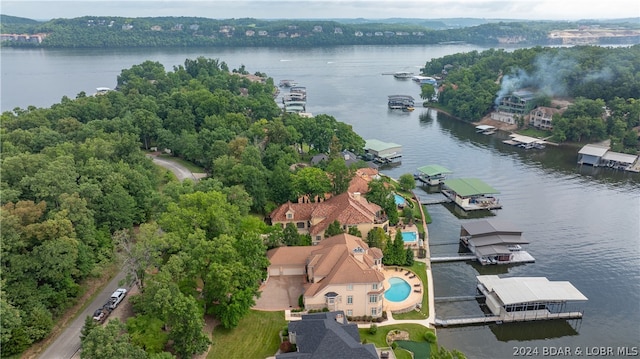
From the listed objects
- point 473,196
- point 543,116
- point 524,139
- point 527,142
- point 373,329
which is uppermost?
point 543,116

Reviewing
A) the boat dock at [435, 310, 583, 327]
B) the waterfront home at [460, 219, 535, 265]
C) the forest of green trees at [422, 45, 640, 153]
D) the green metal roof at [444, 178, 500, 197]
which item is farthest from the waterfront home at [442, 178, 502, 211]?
the forest of green trees at [422, 45, 640, 153]

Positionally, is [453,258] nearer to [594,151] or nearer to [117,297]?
[117,297]

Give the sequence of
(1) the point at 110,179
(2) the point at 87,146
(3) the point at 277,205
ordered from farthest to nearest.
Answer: (3) the point at 277,205, (2) the point at 87,146, (1) the point at 110,179

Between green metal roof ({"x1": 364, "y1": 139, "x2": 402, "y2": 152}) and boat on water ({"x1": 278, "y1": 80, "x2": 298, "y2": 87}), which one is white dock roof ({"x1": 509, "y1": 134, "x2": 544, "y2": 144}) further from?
boat on water ({"x1": 278, "y1": 80, "x2": 298, "y2": 87})

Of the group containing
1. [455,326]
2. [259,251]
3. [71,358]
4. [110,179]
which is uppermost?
[110,179]

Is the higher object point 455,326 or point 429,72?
point 429,72

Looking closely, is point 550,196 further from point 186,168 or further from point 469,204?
point 186,168

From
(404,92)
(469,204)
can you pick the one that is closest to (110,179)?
(469,204)

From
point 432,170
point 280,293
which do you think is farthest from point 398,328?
point 432,170
